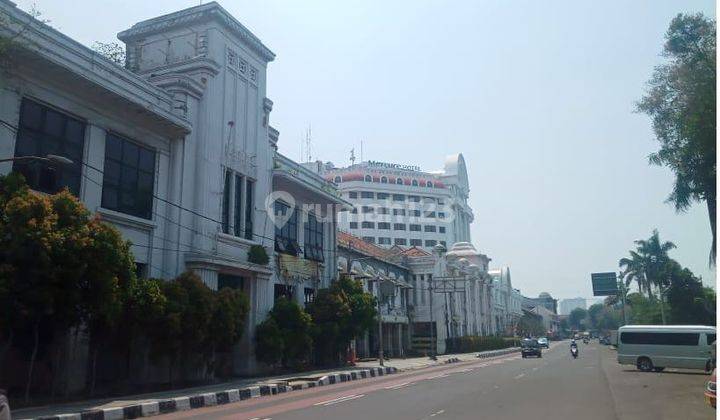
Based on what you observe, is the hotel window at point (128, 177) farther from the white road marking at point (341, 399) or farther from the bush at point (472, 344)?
the bush at point (472, 344)

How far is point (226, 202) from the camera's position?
27672mm

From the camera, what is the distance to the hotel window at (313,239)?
3594cm

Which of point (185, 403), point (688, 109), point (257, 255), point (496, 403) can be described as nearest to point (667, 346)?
point (688, 109)

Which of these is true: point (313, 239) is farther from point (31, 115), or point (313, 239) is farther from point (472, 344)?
point (472, 344)

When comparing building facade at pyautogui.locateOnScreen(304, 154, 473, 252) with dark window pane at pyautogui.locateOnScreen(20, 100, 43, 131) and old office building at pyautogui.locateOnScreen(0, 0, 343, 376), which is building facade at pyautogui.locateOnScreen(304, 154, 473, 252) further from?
dark window pane at pyautogui.locateOnScreen(20, 100, 43, 131)

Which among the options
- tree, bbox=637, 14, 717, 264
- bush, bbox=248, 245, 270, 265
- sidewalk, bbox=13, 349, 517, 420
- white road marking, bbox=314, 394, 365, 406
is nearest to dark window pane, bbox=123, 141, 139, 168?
bush, bbox=248, 245, 270, 265

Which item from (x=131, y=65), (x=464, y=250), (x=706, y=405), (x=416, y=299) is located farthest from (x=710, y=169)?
(x=464, y=250)

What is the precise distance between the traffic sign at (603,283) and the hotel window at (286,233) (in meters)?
31.6

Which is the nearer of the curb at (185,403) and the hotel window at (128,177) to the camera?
the curb at (185,403)

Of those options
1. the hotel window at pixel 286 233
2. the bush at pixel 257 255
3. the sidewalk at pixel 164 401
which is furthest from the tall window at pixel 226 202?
the sidewalk at pixel 164 401

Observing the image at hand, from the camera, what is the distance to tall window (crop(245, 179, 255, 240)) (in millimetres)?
28962

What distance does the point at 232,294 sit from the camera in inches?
927

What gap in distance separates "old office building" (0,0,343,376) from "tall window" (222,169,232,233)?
64mm

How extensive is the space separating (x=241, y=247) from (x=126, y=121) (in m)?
7.98
